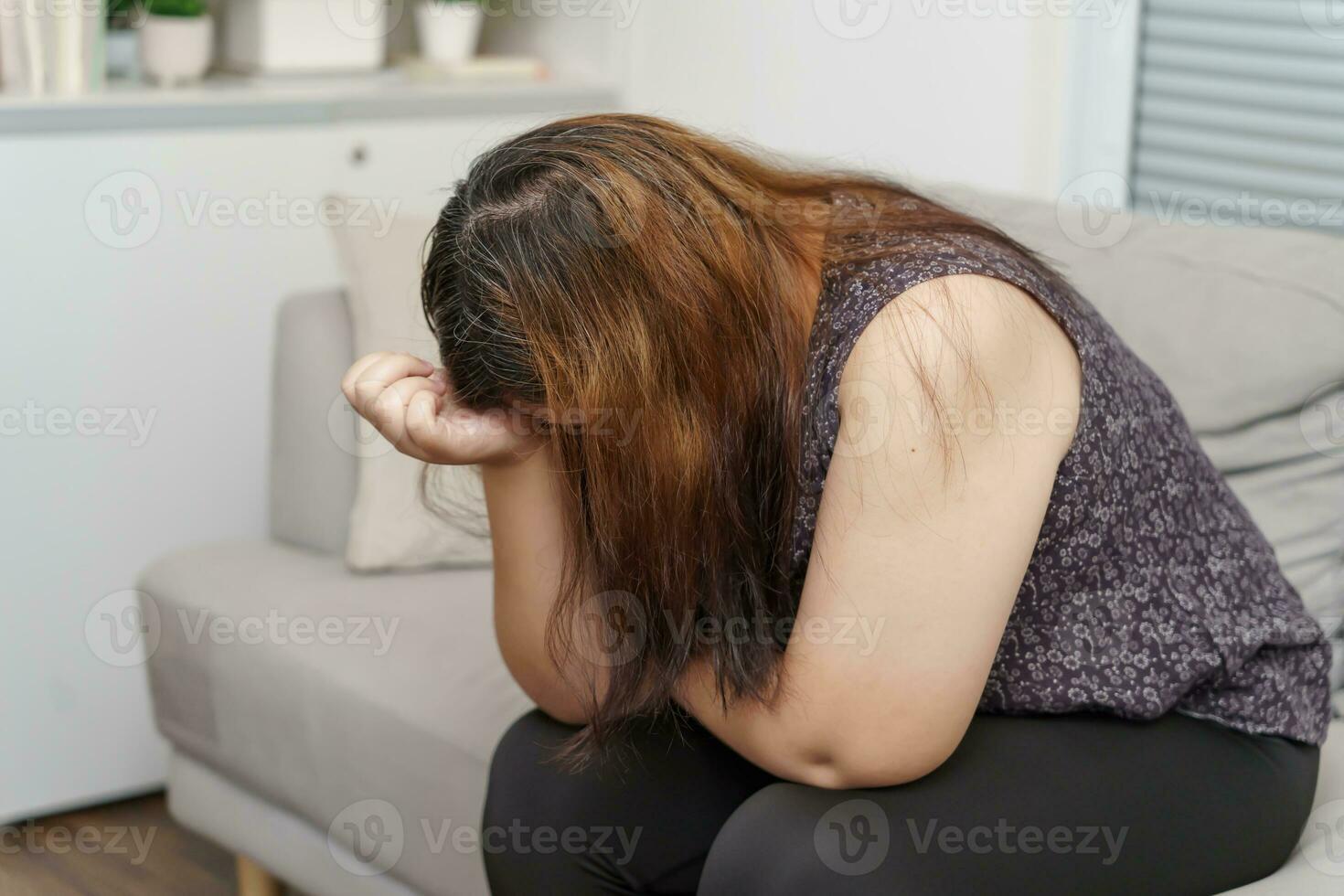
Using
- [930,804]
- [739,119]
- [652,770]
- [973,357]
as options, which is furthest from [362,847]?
[739,119]

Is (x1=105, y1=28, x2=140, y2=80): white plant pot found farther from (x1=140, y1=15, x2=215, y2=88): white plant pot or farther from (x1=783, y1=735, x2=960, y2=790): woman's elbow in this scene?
(x1=783, y1=735, x2=960, y2=790): woman's elbow

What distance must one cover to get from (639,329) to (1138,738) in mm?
451

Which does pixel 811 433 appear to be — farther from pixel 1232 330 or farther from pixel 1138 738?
pixel 1232 330

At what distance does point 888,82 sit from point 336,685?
117cm

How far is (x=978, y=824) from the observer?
97 cm

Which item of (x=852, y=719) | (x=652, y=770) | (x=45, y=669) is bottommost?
(x=45, y=669)

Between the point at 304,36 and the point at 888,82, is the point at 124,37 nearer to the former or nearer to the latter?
the point at 304,36

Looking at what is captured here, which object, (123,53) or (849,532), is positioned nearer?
(849,532)

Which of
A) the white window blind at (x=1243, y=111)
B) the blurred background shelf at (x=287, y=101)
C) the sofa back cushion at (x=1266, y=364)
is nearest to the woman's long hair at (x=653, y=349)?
the sofa back cushion at (x=1266, y=364)

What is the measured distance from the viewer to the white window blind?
5.82ft

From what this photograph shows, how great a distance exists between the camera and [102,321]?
2016 millimetres

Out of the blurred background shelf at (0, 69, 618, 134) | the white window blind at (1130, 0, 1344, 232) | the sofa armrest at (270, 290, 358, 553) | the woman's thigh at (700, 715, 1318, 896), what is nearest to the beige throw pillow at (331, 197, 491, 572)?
the sofa armrest at (270, 290, 358, 553)

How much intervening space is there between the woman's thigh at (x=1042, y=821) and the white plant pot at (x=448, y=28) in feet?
5.89

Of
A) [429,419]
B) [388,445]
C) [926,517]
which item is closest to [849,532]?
[926,517]
